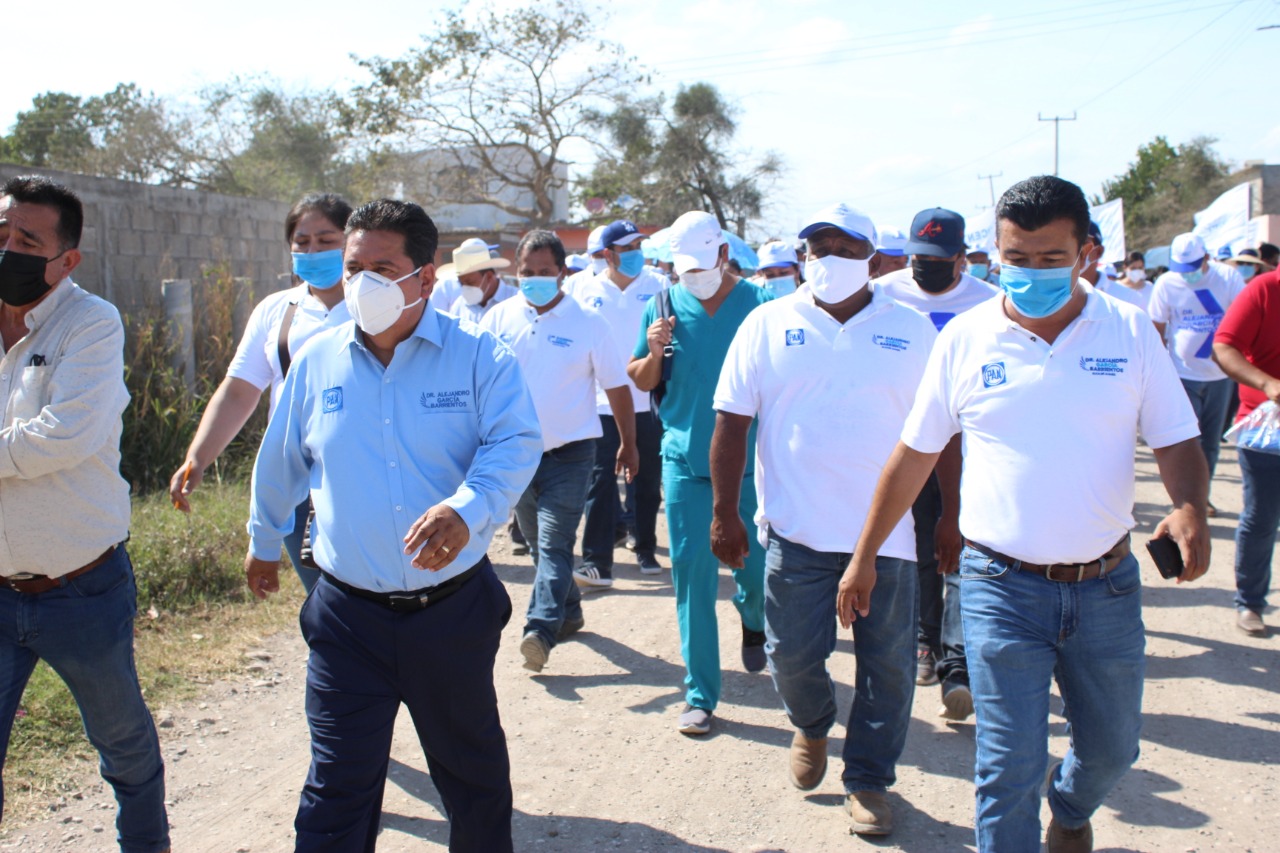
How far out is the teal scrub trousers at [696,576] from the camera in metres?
4.91

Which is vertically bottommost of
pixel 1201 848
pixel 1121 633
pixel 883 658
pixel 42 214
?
pixel 1201 848

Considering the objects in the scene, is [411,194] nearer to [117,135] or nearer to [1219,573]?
[117,135]

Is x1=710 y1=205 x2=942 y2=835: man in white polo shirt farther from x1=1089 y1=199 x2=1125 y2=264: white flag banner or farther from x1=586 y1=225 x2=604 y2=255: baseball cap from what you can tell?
x1=1089 y1=199 x2=1125 y2=264: white flag banner

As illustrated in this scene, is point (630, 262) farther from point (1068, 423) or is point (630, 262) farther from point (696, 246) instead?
point (1068, 423)

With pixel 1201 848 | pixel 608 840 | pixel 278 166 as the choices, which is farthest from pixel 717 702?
pixel 278 166

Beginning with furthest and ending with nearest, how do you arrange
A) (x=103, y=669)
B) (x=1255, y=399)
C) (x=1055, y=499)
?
1. (x=1255, y=399)
2. (x=103, y=669)
3. (x=1055, y=499)

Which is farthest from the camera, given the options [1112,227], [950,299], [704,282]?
[1112,227]

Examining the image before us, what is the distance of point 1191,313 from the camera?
31.8 feet

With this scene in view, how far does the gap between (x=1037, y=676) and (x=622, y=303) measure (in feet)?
19.0

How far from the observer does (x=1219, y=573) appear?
766cm

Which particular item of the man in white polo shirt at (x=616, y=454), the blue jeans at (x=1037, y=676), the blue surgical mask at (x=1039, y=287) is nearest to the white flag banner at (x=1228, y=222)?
the man in white polo shirt at (x=616, y=454)

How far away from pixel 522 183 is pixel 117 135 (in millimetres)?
16185

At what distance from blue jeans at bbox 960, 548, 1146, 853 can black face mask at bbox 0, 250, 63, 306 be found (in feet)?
9.60

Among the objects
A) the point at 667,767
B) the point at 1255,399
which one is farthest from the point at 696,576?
the point at 1255,399
